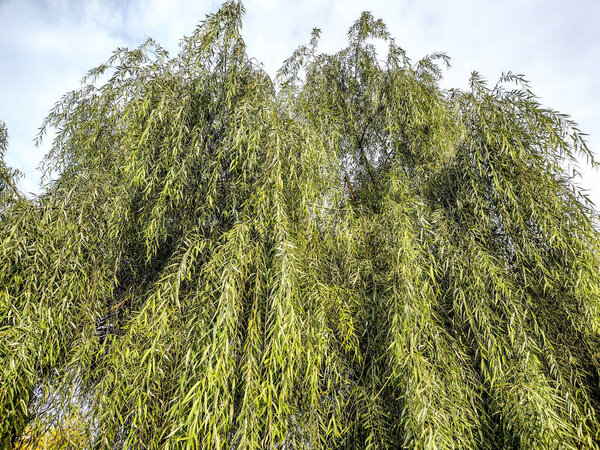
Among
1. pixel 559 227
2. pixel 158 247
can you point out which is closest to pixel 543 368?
pixel 559 227

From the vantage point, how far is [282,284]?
188 cm

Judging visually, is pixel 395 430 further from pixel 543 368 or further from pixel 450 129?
pixel 450 129

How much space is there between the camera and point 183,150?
2543 millimetres

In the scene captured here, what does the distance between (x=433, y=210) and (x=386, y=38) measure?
2.10 m

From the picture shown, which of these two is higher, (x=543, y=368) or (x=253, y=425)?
(x=543, y=368)

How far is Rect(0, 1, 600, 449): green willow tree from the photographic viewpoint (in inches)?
70.8

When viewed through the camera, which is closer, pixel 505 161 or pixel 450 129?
pixel 505 161

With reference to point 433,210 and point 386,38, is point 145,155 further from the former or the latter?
point 386,38

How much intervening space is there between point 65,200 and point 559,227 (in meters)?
3.37

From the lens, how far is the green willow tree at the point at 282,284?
1798mm

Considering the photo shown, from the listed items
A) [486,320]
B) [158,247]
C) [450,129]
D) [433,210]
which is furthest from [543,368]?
[158,247]

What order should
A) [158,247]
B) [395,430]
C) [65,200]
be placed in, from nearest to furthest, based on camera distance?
[395,430]
[65,200]
[158,247]

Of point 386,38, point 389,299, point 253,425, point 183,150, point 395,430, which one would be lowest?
point 253,425

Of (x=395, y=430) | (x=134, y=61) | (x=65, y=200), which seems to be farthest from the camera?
(x=134, y=61)
